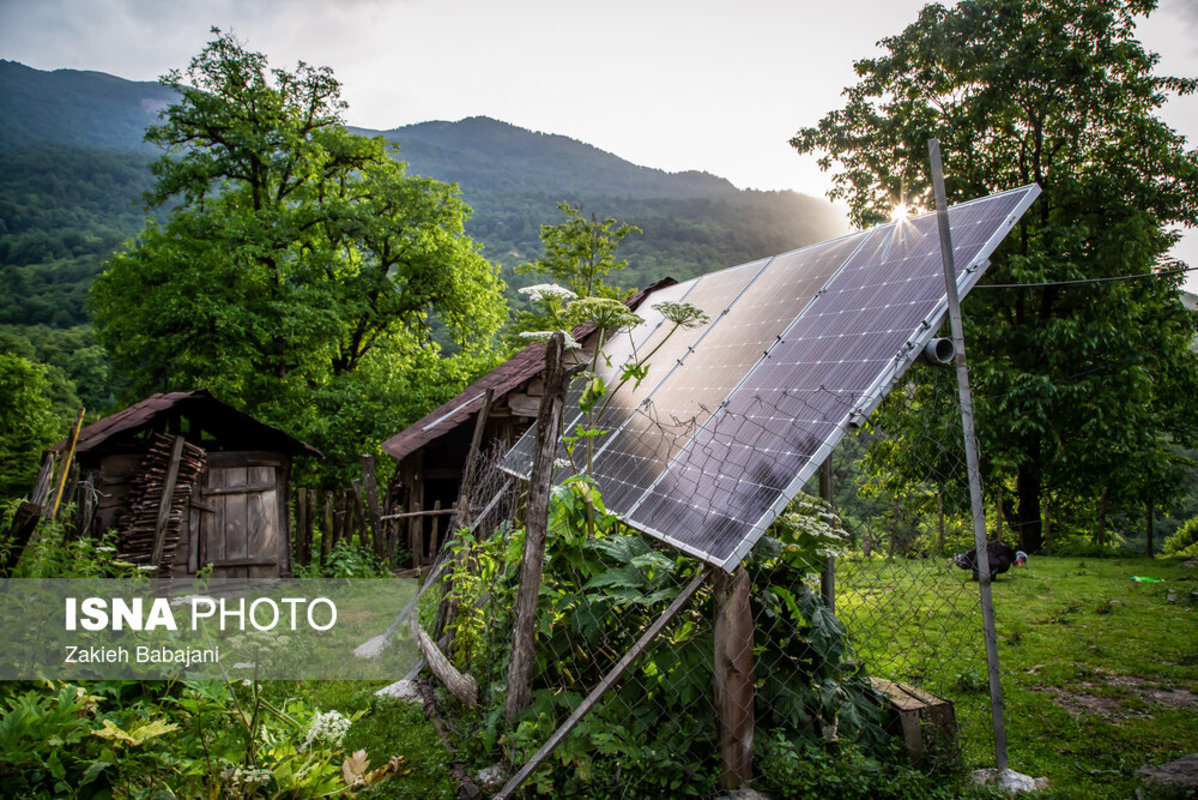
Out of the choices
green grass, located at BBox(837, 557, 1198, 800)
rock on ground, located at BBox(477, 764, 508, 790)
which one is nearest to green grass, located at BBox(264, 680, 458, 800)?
rock on ground, located at BBox(477, 764, 508, 790)

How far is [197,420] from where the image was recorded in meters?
11.0

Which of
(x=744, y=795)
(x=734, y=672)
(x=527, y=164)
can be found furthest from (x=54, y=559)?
(x=527, y=164)

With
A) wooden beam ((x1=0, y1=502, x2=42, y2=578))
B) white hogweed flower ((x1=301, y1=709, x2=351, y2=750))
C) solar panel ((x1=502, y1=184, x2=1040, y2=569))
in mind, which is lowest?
white hogweed flower ((x1=301, y1=709, x2=351, y2=750))

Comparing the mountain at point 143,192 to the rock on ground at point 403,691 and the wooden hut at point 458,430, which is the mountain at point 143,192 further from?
the rock on ground at point 403,691

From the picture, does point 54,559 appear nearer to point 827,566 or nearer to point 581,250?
point 827,566

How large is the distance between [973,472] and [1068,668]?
4.35m

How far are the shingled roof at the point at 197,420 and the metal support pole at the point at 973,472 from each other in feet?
Result: 34.7

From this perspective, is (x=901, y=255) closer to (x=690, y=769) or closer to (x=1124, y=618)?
(x=690, y=769)

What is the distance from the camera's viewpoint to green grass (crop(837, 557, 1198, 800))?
439 centimetres

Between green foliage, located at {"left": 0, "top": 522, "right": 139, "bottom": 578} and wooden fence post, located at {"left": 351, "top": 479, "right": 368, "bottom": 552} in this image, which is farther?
wooden fence post, located at {"left": 351, "top": 479, "right": 368, "bottom": 552}

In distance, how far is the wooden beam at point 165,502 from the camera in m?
9.52

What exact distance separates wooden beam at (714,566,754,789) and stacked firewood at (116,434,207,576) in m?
9.23

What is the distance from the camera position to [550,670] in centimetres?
415

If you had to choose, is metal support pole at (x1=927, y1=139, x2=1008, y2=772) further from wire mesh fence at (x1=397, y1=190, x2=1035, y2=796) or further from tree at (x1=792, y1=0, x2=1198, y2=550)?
tree at (x1=792, y1=0, x2=1198, y2=550)
